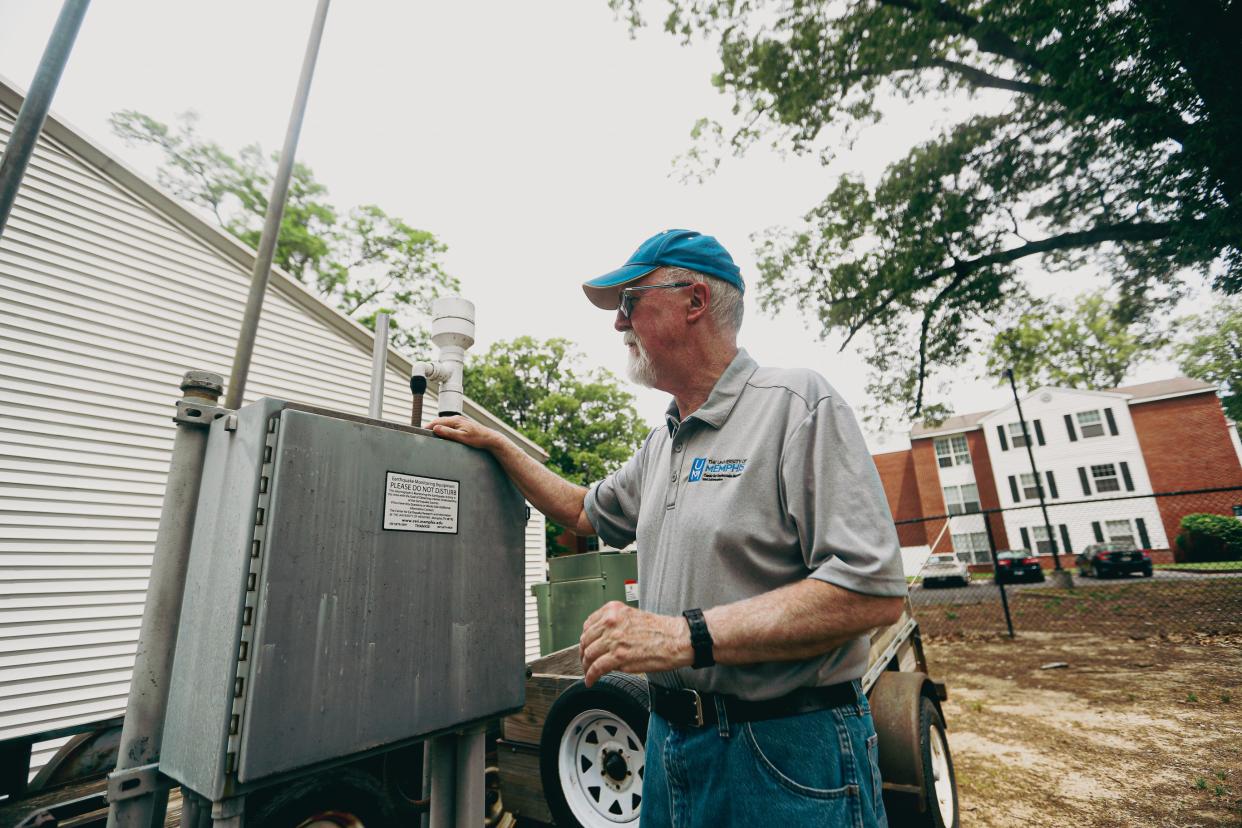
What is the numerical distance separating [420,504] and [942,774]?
372 cm

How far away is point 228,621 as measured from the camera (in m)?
1.11

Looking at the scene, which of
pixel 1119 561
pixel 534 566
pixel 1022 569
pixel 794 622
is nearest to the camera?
pixel 794 622

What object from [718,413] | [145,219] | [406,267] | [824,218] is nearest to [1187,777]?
[718,413]

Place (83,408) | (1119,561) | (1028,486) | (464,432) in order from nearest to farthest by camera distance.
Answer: (464,432)
(83,408)
(1119,561)
(1028,486)

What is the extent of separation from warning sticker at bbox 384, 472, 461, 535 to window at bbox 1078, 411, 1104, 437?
3688 cm

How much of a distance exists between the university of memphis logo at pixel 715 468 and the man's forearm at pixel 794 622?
1.04 ft

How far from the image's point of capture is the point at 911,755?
8.66ft

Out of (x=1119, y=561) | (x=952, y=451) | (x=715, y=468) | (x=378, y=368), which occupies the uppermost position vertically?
(x=952, y=451)

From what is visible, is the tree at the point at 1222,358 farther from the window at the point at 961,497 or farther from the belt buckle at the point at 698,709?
the belt buckle at the point at 698,709

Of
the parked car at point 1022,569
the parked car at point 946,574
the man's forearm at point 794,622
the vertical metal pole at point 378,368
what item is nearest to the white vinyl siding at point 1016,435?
the parked car at point 946,574

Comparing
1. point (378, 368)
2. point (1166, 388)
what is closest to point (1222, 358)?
point (1166, 388)

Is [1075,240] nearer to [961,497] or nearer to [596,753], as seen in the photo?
[596,753]

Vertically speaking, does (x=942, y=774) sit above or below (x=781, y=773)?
below

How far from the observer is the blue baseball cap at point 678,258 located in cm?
155
